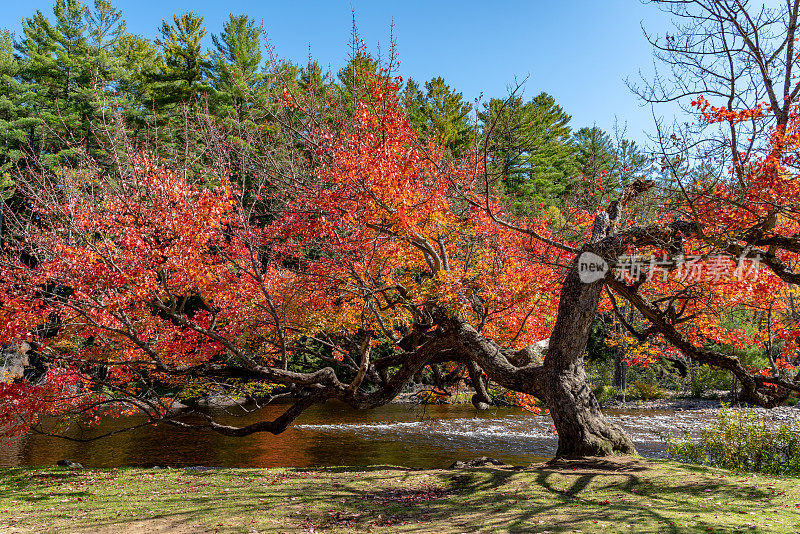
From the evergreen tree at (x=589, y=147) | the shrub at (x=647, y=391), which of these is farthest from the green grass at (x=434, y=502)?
the evergreen tree at (x=589, y=147)

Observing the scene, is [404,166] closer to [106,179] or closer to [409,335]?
[409,335]

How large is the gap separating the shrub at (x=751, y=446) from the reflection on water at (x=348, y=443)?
17.1 feet

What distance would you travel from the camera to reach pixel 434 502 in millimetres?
6918

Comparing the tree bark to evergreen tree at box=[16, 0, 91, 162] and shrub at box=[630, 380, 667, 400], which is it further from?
evergreen tree at box=[16, 0, 91, 162]

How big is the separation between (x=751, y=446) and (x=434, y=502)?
5832 mm

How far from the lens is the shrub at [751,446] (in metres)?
8.38

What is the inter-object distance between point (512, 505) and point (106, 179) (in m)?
18.7

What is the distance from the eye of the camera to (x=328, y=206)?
10695mm

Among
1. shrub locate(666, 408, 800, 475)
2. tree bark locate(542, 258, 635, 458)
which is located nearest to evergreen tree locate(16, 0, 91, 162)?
tree bark locate(542, 258, 635, 458)

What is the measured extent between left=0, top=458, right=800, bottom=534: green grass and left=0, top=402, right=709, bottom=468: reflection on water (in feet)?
14.8

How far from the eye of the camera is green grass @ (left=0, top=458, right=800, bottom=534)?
557 centimetres

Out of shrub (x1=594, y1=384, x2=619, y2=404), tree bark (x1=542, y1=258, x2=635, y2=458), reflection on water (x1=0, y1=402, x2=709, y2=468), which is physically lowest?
reflection on water (x1=0, y1=402, x2=709, y2=468)

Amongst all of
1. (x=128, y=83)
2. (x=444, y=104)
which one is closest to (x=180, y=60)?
(x=128, y=83)

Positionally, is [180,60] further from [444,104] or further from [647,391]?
[647,391]
